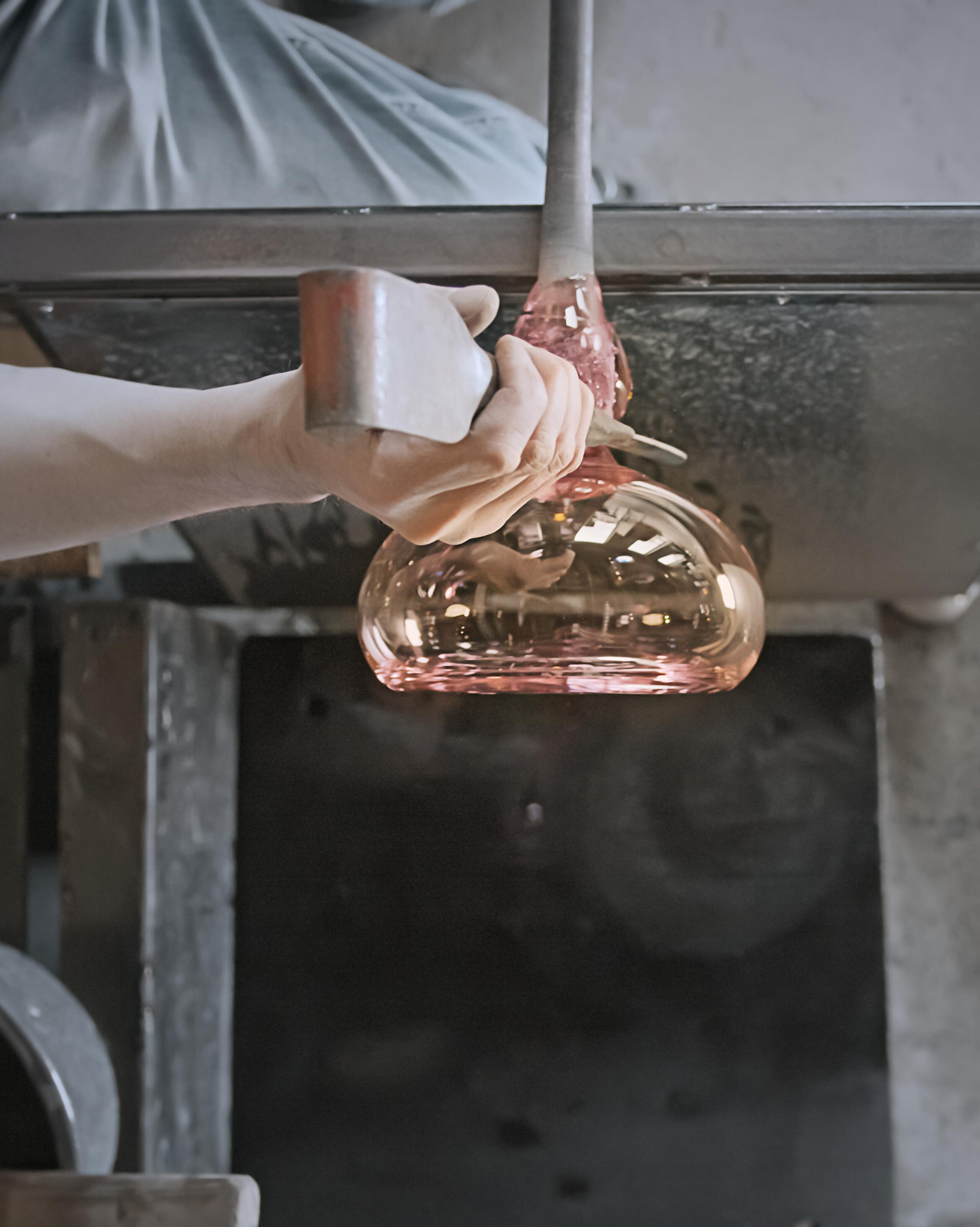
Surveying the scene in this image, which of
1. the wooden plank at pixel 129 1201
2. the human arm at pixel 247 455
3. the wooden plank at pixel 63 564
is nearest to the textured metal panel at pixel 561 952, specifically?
the wooden plank at pixel 63 564

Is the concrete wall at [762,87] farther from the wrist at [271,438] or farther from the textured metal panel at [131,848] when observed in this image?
the wrist at [271,438]

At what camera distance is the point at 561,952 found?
989 mm

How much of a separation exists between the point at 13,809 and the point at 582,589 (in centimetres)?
71

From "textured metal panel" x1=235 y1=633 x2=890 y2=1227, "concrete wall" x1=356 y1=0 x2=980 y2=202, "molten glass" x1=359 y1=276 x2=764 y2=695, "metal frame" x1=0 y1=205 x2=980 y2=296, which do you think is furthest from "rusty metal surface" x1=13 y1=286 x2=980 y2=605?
"concrete wall" x1=356 y1=0 x2=980 y2=202

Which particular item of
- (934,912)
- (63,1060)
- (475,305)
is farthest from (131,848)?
(934,912)

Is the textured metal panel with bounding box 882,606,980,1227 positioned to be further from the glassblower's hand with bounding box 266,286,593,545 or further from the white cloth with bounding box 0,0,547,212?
the glassblower's hand with bounding box 266,286,593,545

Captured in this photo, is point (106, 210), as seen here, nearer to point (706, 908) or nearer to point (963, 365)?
point (963, 365)

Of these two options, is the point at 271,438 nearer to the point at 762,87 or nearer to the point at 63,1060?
the point at 63,1060

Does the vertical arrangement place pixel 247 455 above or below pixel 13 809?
above

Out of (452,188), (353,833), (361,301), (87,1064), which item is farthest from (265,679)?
(361,301)

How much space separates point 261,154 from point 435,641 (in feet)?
1.01

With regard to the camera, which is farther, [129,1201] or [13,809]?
[13,809]

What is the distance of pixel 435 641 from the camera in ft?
1.30

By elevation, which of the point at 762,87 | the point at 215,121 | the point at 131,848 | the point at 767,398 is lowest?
the point at 131,848
